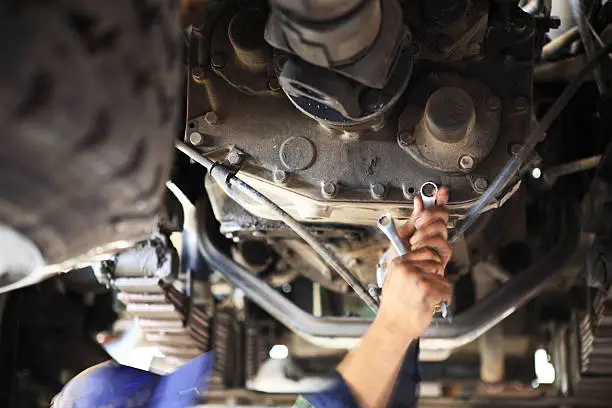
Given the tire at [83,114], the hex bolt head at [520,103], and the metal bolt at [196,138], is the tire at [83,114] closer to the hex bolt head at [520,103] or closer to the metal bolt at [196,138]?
the metal bolt at [196,138]

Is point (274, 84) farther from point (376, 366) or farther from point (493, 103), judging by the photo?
point (376, 366)

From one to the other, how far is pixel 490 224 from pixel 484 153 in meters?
0.40

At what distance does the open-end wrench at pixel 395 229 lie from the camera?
0.92 metres

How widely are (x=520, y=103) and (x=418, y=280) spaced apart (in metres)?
0.31

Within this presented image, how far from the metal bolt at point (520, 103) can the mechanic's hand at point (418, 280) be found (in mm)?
202

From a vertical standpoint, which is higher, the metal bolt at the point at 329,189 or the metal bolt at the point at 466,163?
the metal bolt at the point at 466,163

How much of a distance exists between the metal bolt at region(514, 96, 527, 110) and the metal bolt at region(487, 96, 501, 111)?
27 millimetres

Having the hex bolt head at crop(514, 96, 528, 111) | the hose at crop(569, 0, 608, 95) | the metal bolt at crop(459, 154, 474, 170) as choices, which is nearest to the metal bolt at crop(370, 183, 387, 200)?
the metal bolt at crop(459, 154, 474, 170)

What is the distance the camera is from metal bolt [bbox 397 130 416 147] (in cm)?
103

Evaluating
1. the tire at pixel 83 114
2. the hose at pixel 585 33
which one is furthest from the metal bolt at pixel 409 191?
the tire at pixel 83 114

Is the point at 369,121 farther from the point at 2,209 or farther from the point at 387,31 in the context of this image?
the point at 2,209

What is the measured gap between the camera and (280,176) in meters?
1.03

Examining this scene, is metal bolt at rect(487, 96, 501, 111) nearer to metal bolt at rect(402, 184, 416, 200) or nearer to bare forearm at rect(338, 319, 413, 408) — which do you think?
metal bolt at rect(402, 184, 416, 200)

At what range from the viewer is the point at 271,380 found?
6.48ft
